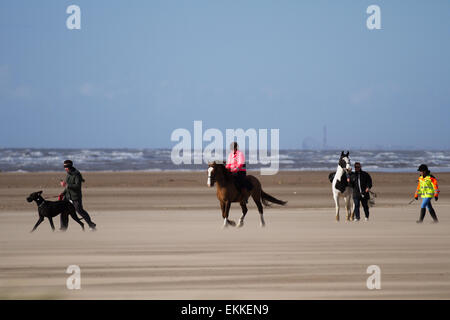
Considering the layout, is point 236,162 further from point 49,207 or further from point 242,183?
point 49,207

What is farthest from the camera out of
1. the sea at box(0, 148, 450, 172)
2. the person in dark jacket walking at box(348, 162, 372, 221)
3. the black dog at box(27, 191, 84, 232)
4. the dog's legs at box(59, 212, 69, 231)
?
the sea at box(0, 148, 450, 172)

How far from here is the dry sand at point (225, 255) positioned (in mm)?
9055

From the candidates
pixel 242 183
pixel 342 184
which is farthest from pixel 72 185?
pixel 342 184

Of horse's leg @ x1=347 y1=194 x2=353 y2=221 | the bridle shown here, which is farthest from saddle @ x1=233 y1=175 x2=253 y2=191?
horse's leg @ x1=347 y1=194 x2=353 y2=221

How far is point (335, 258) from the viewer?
1170 centimetres

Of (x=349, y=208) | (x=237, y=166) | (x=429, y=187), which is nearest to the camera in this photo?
(x=237, y=166)

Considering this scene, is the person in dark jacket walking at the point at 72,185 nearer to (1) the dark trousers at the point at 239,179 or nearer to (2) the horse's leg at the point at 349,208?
(1) the dark trousers at the point at 239,179

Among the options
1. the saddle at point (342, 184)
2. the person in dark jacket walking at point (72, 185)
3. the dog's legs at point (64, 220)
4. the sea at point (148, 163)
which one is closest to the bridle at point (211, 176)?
the person in dark jacket walking at point (72, 185)

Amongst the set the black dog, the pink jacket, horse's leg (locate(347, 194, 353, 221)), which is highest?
the pink jacket

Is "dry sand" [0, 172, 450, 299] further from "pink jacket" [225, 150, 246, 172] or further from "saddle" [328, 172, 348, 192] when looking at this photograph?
"pink jacket" [225, 150, 246, 172]

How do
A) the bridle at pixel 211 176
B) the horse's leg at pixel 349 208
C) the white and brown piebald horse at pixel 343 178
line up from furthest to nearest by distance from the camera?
the horse's leg at pixel 349 208 → the white and brown piebald horse at pixel 343 178 → the bridle at pixel 211 176

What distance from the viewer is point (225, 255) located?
12.1 meters

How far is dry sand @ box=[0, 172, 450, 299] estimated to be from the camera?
29.7 ft
